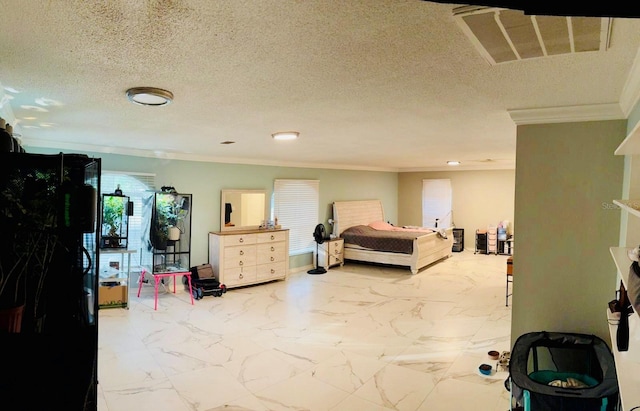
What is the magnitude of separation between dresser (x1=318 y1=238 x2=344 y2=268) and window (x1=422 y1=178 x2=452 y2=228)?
3205 mm

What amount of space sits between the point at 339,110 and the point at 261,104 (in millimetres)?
535

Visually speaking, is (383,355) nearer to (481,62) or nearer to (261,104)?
(261,104)

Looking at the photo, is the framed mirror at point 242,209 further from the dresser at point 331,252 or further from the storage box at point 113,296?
the storage box at point 113,296

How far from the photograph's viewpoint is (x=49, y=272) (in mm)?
1716

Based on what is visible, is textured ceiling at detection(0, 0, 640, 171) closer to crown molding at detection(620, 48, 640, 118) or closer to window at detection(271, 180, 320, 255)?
crown molding at detection(620, 48, 640, 118)

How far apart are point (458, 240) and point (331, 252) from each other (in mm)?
3757

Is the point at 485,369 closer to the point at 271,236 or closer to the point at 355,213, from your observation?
the point at 271,236

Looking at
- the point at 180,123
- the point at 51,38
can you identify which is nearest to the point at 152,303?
the point at 180,123

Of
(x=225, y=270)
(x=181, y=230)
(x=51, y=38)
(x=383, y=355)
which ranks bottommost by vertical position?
(x=383, y=355)

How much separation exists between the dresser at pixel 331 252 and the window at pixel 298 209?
32cm

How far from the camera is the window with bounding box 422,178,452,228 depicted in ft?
32.2

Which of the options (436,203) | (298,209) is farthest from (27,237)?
(436,203)

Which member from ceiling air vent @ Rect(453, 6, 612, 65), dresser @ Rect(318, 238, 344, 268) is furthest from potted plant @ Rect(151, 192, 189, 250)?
ceiling air vent @ Rect(453, 6, 612, 65)

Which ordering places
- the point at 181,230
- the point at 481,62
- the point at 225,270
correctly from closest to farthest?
the point at 481,62 → the point at 181,230 → the point at 225,270
